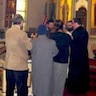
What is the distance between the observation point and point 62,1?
31.6 ft

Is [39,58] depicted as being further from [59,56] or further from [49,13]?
[49,13]

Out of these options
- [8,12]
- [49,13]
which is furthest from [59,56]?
[49,13]

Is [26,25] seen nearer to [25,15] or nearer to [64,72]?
[25,15]

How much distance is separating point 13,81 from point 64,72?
0.90 meters

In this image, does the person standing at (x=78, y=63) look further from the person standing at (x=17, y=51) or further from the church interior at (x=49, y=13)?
the church interior at (x=49, y=13)

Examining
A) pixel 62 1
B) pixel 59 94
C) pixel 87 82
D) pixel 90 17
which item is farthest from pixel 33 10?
pixel 59 94

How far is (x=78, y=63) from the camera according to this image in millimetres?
5195

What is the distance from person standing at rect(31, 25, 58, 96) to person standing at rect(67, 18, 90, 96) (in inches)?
34.5

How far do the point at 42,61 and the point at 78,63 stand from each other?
1164 mm

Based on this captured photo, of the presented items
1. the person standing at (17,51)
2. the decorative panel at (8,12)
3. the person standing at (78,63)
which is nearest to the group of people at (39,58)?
the person standing at (17,51)

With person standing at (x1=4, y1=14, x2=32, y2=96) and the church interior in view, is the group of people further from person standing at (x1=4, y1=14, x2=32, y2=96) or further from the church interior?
the church interior

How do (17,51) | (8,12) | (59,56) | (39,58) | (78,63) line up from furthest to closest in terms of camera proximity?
(8,12) < (78,63) < (59,56) < (39,58) < (17,51)

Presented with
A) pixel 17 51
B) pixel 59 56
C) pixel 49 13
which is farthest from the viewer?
pixel 49 13

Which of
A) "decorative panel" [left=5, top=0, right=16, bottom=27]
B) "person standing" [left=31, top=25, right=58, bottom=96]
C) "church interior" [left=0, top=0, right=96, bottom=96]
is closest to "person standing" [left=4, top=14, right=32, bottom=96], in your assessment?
"person standing" [left=31, top=25, right=58, bottom=96]
